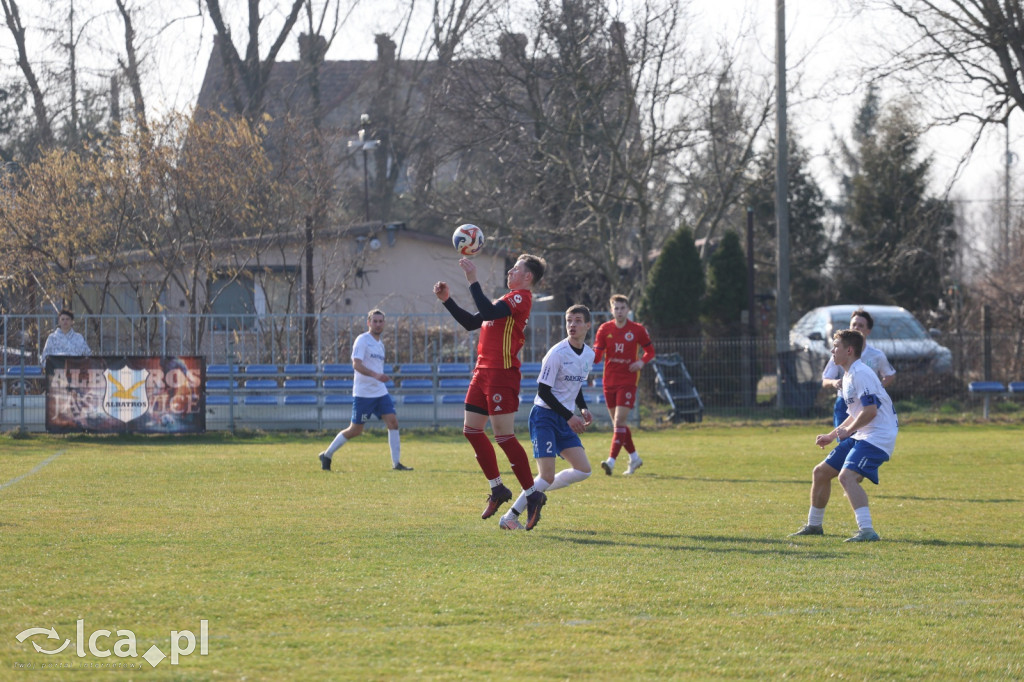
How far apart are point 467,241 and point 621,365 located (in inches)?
224

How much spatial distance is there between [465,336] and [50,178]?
30.9ft

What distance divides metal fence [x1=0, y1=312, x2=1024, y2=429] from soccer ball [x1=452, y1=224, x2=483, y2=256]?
12244 millimetres

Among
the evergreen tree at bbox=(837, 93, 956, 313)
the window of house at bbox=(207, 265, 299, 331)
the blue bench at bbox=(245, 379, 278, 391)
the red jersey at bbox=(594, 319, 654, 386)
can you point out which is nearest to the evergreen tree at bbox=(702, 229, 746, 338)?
the window of house at bbox=(207, 265, 299, 331)

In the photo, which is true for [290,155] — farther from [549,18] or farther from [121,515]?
[121,515]

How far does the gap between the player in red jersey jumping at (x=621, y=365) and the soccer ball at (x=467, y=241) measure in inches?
195

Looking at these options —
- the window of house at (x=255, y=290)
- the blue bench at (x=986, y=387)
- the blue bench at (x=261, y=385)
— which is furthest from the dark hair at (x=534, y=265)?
the window of house at (x=255, y=290)

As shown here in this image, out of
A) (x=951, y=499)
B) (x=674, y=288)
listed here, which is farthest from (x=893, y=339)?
(x=951, y=499)

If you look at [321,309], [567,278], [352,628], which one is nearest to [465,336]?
[321,309]

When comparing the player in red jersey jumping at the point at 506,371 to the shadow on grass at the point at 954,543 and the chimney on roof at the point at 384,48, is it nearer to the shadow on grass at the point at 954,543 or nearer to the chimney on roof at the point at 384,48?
the shadow on grass at the point at 954,543

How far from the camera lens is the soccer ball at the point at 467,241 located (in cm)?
857

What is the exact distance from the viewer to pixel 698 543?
807 cm

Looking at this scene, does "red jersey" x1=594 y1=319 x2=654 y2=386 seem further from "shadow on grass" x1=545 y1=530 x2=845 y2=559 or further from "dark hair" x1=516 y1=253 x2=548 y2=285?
"shadow on grass" x1=545 y1=530 x2=845 y2=559

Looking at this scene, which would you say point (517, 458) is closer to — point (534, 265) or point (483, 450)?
point (483, 450)

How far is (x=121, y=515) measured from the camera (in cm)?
939
